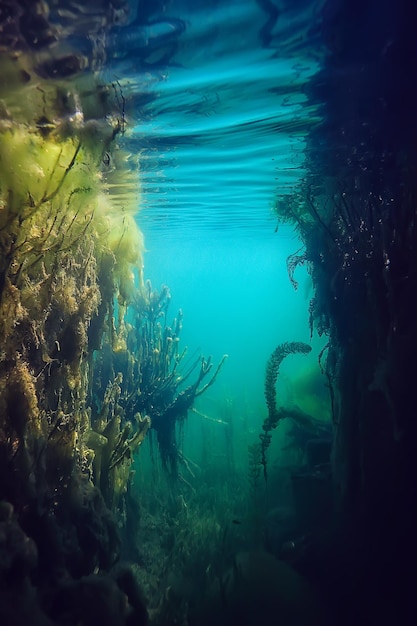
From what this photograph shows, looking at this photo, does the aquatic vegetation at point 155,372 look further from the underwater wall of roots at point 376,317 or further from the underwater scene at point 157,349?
the underwater wall of roots at point 376,317

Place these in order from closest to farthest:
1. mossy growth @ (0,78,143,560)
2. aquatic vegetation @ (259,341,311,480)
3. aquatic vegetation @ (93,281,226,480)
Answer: mossy growth @ (0,78,143,560) < aquatic vegetation @ (259,341,311,480) < aquatic vegetation @ (93,281,226,480)

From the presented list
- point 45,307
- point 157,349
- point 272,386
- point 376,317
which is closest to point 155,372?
point 157,349

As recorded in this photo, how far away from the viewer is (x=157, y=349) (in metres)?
A: 9.89

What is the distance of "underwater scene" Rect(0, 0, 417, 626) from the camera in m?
4.18

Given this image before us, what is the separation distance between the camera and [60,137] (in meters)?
6.29

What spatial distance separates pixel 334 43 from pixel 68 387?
5.72 m

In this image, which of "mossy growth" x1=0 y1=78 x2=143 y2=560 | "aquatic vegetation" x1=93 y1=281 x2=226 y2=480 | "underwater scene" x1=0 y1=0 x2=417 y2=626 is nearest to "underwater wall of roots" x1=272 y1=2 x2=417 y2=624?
"underwater scene" x1=0 y1=0 x2=417 y2=626

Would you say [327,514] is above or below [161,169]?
below

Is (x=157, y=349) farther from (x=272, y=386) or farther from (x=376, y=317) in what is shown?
(x=376, y=317)

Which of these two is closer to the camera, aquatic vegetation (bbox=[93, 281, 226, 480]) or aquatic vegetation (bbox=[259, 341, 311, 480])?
aquatic vegetation (bbox=[259, 341, 311, 480])

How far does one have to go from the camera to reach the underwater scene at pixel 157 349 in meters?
4.18

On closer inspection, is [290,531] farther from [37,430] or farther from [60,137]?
[60,137]

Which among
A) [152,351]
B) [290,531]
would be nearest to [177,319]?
[152,351]

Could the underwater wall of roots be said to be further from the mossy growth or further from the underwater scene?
the mossy growth
